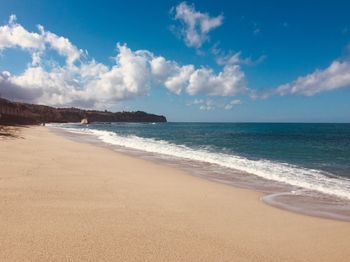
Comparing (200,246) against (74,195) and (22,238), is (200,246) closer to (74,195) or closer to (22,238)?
(22,238)

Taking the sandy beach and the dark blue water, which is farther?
the dark blue water

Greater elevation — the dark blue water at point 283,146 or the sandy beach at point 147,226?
the sandy beach at point 147,226

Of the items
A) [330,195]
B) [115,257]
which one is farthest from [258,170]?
[115,257]

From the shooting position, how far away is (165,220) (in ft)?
19.7

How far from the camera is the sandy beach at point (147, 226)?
4.45 m

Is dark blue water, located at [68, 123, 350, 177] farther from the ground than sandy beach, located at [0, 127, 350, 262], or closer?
closer

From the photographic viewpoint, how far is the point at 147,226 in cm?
554

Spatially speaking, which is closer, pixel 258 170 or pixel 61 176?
pixel 61 176

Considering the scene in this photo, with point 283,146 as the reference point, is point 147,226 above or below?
above

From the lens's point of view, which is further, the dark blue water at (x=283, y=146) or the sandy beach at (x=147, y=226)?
the dark blue water at (x=283, y=146)

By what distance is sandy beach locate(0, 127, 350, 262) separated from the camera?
4.45 meters

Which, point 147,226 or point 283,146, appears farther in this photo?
point 283,146

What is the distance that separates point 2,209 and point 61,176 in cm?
397

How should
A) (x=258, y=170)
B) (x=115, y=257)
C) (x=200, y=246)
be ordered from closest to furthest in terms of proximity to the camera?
(x=115, y=257) < (x=200, y=246) < (x=258, y=170)
